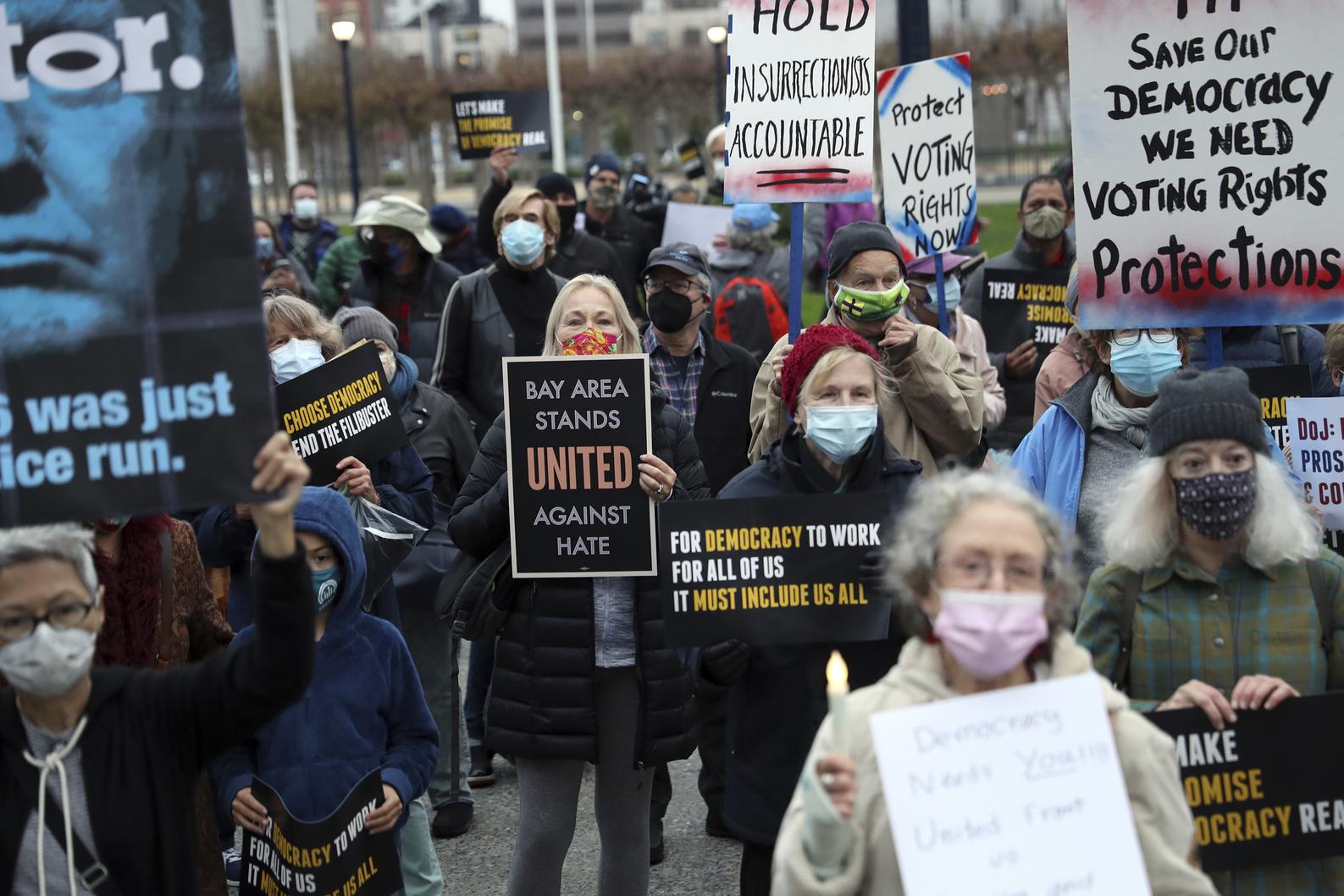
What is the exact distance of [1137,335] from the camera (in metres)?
4.81

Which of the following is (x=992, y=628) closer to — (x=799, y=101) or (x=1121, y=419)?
(x=1121, y=419)

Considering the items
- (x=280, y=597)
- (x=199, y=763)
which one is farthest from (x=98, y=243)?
(x=199, y=763)

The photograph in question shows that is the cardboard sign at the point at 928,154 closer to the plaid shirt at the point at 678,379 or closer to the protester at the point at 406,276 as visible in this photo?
the plaid shirt at the point at 678,379

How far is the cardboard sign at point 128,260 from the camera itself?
291 cm

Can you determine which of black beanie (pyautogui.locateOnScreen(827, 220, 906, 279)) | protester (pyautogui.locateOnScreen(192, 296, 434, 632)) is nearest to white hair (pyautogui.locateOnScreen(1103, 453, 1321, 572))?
black beanie (pyautogui.locateOnScreen(827, 220, 906, 279))

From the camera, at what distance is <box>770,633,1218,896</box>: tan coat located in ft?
8.89

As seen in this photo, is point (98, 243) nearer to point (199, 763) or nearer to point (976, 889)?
point (199, 763)

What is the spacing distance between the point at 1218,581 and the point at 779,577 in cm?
100

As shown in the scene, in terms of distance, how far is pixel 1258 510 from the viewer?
352cm

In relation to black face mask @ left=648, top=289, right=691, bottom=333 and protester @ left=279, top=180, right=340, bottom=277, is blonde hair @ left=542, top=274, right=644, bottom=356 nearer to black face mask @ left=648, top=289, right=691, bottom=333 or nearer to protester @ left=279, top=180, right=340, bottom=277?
black face mask @ left=648, top=289, right=691, bottom=333

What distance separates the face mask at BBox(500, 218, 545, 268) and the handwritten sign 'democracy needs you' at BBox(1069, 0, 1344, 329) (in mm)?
3381

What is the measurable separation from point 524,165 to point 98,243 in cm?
5435

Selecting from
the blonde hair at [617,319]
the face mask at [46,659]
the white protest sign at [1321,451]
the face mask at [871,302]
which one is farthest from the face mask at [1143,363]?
the face mask at [46,659]

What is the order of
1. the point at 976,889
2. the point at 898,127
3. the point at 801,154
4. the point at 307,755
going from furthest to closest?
the point at 898,127
the point at 801,154
the point at 307,755
the point at 976,889
